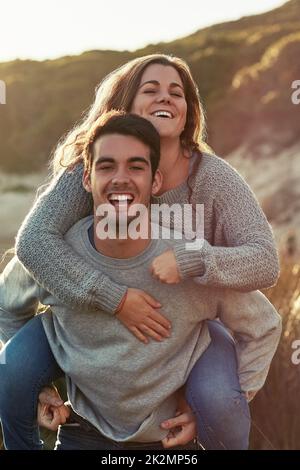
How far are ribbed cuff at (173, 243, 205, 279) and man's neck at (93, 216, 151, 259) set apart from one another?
0.14 metres

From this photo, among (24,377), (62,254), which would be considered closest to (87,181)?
(62,254)

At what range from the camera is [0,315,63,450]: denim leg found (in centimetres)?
244

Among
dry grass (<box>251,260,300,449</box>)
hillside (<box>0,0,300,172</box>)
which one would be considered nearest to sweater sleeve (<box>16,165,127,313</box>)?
dry grass (<box>251,260,300,449</box>)

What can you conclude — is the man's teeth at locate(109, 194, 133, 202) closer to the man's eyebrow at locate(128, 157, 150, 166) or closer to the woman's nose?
the man's eyebrow at locate(128, 157, 150, 166)

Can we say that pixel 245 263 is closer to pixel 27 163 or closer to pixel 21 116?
pixel 27 163

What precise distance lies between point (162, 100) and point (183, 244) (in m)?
0.51

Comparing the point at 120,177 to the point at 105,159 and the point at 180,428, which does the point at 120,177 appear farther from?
the point at 180,428

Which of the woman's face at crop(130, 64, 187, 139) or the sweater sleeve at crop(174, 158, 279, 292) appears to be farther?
the woman's face at crop(130, 64, 187, 139)

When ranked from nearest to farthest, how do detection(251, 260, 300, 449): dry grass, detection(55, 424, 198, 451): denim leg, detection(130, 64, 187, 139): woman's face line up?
detection(55, 424, 198, 451): denim leg
detection(130, 64, 187, 139): woman's face
detection(251, 260, 300, 449): dry grass

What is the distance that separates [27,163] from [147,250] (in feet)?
56.3

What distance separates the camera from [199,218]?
8.30 ft

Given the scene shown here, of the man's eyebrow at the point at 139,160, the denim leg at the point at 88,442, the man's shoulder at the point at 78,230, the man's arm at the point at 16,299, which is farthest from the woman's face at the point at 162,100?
the denim leg at the point at 88,442

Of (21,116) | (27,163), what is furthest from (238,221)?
(21,116)

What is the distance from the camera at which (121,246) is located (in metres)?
2.36
